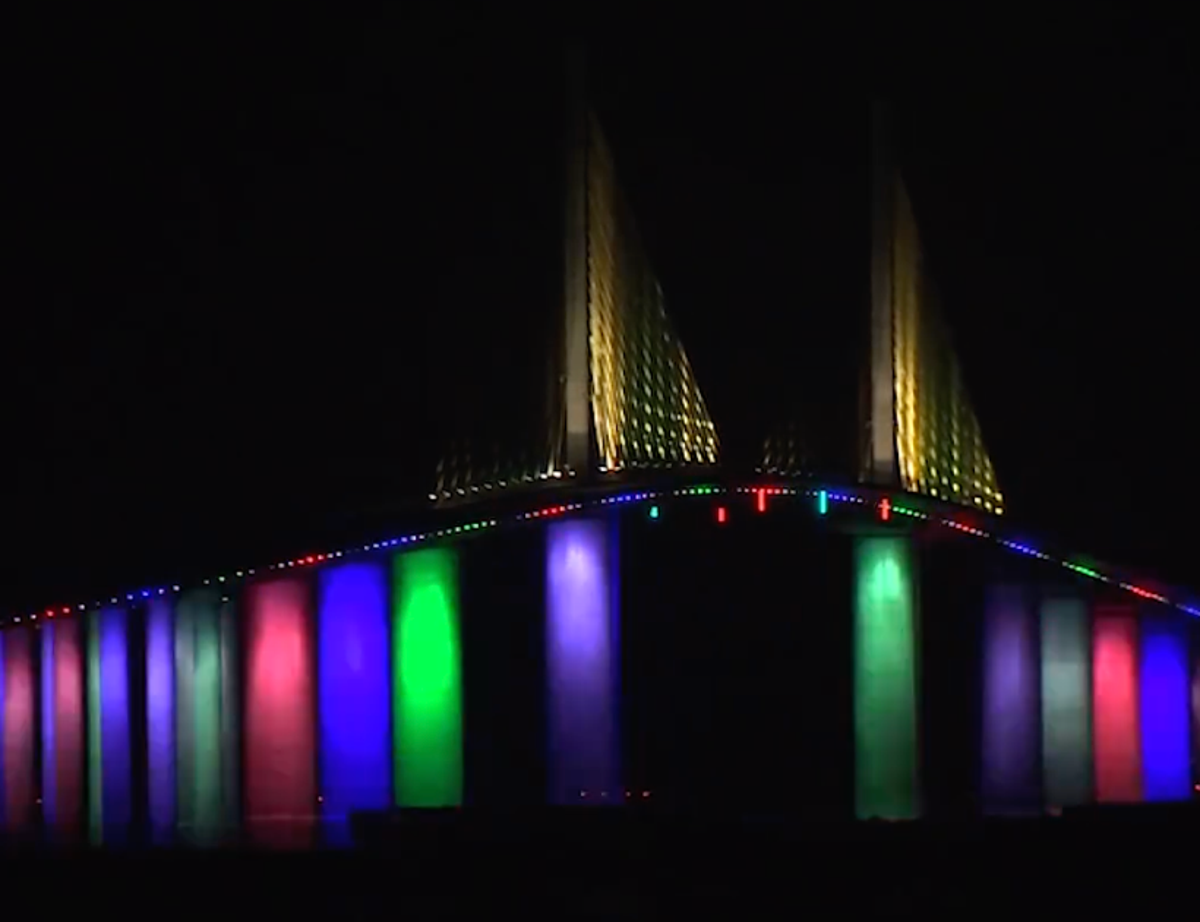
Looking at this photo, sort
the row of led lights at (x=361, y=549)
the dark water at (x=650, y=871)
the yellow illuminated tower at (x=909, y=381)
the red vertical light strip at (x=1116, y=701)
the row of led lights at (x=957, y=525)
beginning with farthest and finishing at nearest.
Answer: the yellow illuminated tower at (x=909, y=381)
the red vertical light strip at (x=1116, y=701)
the row of led lights at (x=957, y=525)
the row of led lights at (x=361, y=549)
the dark water at (x=650, y=871)

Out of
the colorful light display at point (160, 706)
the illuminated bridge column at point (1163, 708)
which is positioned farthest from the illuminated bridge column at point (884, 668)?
the colorful light display at point (160, 706)

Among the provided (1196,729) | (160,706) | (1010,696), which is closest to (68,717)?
(160,706)

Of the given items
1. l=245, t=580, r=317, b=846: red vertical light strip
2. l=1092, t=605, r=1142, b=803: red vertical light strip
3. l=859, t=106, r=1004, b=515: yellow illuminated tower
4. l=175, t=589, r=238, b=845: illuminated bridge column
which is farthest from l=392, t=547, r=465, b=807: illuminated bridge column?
l=1092, t=605, r=1142, b=803: red vertical light strip

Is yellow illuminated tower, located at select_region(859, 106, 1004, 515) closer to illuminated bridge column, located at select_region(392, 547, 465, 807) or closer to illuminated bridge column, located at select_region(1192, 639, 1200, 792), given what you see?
illuminated bridge column, located at select_region(1192, 639, 1200, 792)

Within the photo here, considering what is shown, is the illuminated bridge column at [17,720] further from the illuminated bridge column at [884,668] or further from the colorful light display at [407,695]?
the illuminated bridge column at [884,668]

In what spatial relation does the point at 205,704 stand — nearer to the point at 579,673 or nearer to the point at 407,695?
the point at 407,695
